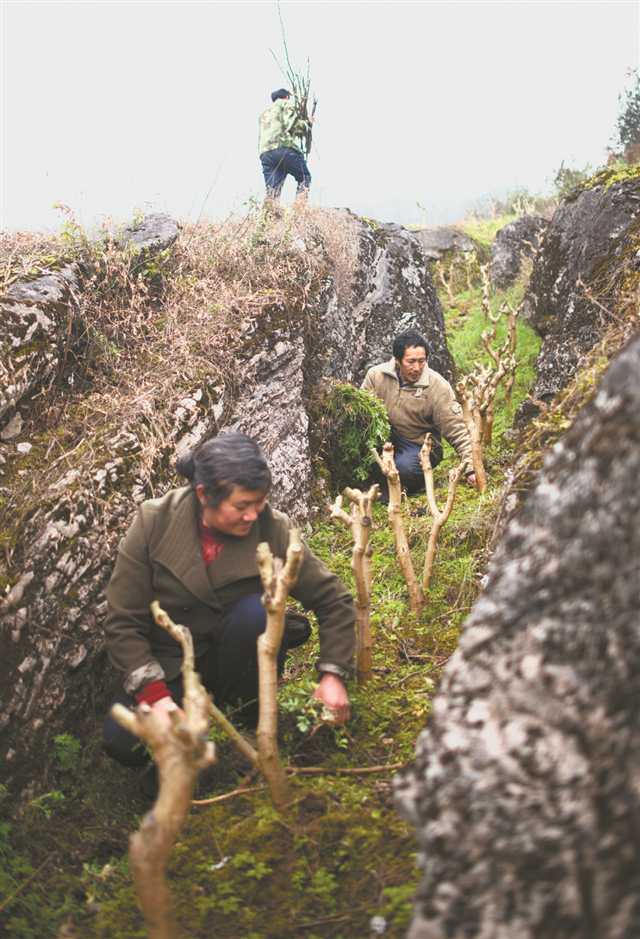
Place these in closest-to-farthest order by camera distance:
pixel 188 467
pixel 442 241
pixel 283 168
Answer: pixel 188 467, pixel 283 168, pixel 442 241

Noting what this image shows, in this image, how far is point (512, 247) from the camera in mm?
12555

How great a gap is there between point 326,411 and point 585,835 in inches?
208

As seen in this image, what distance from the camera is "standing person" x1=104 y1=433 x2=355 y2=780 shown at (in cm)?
310

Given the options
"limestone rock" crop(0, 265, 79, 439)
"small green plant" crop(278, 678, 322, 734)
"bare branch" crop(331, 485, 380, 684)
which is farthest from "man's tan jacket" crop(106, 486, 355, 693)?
"limestone rock" crop(0, 265, 79, 439)

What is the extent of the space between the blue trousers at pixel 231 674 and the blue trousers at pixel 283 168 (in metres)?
7.14

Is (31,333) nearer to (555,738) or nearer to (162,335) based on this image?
(162,335)

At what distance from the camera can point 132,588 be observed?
3.19m

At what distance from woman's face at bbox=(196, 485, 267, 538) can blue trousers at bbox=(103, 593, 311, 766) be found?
37cm

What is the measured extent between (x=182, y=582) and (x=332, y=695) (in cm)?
76

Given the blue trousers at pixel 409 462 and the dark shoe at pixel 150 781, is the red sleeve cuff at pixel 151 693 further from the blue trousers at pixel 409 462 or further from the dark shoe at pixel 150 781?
the blue trousers at pixel 409 462

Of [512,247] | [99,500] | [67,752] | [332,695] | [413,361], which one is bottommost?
[67,752]

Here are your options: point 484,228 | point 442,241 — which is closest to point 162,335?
point 442,241

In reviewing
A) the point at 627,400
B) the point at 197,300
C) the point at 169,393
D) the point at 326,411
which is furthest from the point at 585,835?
the point at 326,411

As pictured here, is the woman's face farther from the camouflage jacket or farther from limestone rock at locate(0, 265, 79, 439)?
the camouflage jacket
